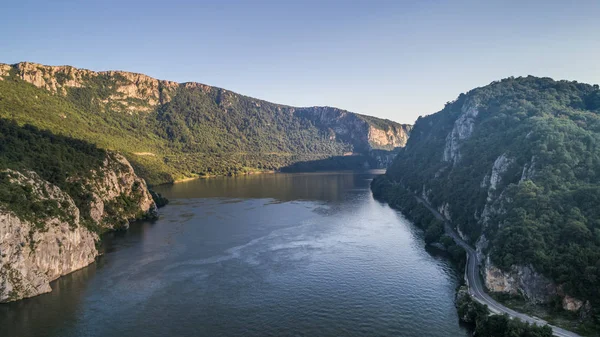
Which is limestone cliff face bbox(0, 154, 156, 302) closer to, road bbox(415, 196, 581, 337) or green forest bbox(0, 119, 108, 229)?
green forest bbox(0, 119, 108, 229)

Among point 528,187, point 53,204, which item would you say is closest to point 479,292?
point 528,187

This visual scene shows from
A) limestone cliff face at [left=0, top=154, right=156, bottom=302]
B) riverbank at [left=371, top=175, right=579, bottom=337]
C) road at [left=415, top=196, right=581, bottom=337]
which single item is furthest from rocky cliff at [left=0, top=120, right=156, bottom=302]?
riverbank at [left=371, top=175, right=579, bottom=337]

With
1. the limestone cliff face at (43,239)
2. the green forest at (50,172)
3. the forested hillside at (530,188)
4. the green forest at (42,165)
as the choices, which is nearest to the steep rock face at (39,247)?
the limestone cliff face at (43,239)

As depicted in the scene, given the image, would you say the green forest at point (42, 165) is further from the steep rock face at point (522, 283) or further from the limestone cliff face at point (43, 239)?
the steep rock face at point (522, 283)

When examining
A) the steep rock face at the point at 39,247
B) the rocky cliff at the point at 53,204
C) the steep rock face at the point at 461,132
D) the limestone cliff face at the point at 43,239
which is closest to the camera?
the steep rock face at the point at 39,247

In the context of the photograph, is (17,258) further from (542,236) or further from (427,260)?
(542,236)

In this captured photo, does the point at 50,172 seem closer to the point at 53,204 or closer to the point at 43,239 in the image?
the point at 53,204
